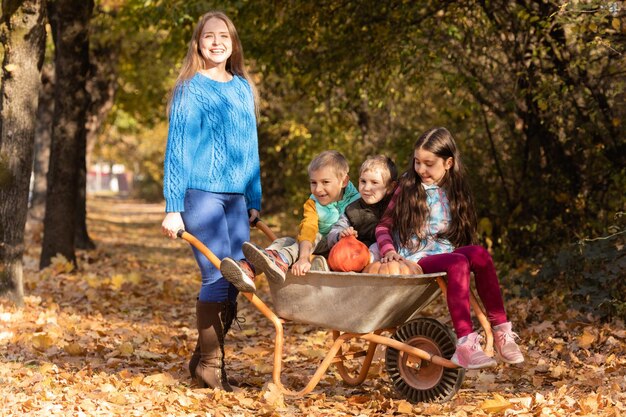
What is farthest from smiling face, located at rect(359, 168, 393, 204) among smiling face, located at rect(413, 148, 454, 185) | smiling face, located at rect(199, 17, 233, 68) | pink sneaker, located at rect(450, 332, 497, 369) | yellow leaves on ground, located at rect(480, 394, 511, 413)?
yellow leaves on ground, located at rect(480, 394, 511, 413)

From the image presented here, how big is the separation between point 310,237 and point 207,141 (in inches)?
33.8

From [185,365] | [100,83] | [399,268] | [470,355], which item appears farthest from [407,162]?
[100,83]

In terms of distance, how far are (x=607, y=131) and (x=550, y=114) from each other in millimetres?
736

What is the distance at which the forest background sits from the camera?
6.52 m

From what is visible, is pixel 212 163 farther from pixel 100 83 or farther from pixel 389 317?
pixel 100 83

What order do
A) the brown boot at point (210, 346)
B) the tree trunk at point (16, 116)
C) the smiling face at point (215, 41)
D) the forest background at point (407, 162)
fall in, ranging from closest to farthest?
1. the smiling face at point (215, 41)
2. the brown boot at point (210, 346)
3. the forest background at point (407, 162)
4. the tree trunk at point (16, 116)

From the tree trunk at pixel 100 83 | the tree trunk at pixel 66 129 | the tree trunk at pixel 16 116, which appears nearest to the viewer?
the tree trunk at pixel 16 116

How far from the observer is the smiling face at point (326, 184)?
5180 mm

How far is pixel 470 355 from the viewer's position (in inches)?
184

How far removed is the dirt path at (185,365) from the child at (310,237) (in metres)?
0.72

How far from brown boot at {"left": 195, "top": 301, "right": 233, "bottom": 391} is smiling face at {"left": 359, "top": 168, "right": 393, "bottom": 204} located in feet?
3.71

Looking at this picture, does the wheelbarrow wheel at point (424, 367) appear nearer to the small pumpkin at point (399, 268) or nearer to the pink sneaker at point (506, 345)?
the pink sneaker at point (506, 345)

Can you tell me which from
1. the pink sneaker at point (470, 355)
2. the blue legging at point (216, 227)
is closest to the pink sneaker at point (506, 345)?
the pink sneaker at point (470, 355)

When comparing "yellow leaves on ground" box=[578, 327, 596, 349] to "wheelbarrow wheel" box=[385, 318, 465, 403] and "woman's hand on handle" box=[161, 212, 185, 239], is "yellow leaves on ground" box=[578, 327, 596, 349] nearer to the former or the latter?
"wheelbarrow wheel" box=[385, 318, 465, 403]
